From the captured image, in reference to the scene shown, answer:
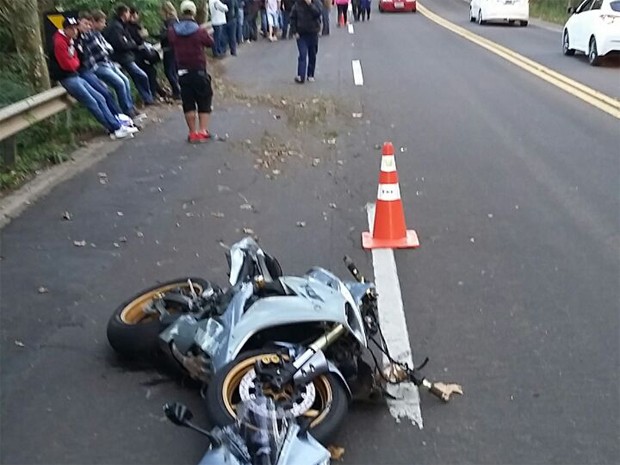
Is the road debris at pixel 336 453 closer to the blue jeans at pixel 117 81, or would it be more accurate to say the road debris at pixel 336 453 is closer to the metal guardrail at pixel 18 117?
the metal guardrail at pixel 18 117

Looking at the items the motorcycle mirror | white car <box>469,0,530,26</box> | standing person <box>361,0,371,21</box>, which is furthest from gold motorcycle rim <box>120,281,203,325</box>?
standing person <box>361,0,371,21</box>

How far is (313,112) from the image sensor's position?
13.5 m

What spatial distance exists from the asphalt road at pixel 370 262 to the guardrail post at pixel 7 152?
31.2 inches

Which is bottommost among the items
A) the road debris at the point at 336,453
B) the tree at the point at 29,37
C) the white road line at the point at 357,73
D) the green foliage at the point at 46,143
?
the white road line at the point at 357,73

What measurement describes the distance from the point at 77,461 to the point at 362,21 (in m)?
33.3

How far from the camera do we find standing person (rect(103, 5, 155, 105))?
13875 mm

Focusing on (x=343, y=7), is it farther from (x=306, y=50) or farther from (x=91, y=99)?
(x=91, y=99)

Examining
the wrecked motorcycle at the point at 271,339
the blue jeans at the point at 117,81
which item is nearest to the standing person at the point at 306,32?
the blue jeans at the point at 117,81

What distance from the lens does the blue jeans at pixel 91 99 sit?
11.3 metres

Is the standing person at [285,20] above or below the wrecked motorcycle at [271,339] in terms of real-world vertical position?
below

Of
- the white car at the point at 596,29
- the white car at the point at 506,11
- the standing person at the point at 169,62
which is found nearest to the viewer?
the standing person at the point at 169,62

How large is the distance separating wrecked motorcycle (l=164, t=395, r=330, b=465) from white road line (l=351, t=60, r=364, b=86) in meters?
13.5

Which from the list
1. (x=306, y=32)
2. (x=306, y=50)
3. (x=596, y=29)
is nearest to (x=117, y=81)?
(x=306, y=50)

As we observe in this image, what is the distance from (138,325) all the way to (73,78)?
7.15 m
